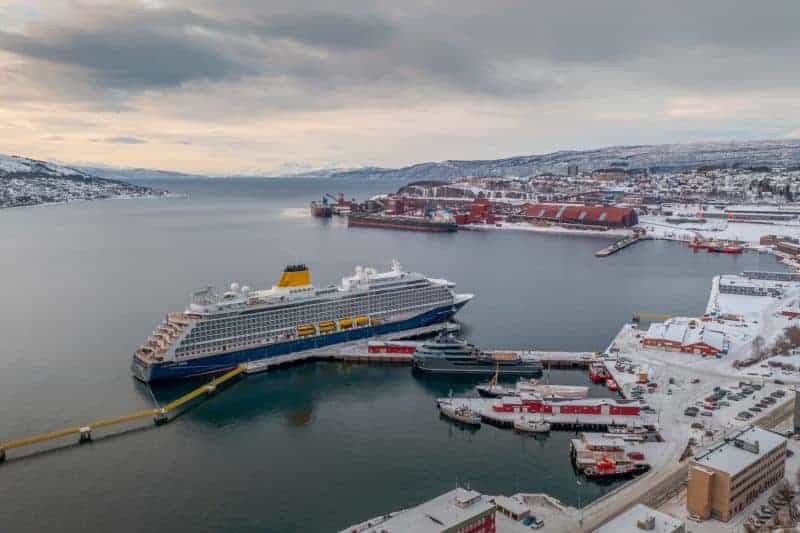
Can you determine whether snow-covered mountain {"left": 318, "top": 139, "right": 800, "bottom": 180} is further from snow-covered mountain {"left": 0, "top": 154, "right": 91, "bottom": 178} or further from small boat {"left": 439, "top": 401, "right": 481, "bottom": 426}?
small boat {"left": 439, "top": 401, "right": 481, "bottom": 426}

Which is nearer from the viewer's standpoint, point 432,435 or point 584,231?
point 432,435

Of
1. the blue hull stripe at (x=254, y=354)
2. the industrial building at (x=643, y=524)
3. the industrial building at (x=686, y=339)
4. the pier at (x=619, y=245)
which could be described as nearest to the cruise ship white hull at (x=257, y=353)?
the blue hull stripe at (x=254, y=354)

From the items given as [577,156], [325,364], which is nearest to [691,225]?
[325,364]

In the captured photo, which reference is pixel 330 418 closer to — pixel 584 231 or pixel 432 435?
pixel 432 435

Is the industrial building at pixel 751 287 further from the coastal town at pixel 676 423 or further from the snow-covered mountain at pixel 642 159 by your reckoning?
the snow-covered mountain at pixel 642 159

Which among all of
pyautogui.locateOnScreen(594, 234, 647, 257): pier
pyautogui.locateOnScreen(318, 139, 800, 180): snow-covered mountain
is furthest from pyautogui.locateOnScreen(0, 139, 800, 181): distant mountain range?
pyautogui.locateOnScreen(594, 234, 647, 257): pier

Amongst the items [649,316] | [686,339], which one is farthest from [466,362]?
[649,316]
